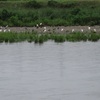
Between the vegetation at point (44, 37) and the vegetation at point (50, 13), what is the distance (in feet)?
20.3

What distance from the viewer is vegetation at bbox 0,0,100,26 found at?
38.5m

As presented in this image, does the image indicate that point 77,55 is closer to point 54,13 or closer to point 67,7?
point 54,13

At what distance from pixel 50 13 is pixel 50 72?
1947cm

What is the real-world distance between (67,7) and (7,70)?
2159cm

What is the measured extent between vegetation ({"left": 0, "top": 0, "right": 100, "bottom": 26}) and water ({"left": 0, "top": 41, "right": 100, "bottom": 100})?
9.28 m

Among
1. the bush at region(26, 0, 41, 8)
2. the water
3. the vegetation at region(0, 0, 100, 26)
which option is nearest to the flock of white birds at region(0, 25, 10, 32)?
the vegetation at region(0, 0, 100, 26)

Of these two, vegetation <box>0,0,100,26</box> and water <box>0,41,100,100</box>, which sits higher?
vegetation <box>0,0,100,26</box>

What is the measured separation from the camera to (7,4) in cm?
4534

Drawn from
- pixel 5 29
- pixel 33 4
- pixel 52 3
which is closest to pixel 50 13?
pixel 52 3

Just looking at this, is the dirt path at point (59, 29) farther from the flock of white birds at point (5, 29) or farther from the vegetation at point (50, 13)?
the vegetation at point (50, 13)

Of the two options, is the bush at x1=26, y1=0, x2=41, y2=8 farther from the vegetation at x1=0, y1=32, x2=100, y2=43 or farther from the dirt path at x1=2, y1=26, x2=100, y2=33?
the vegetation at x1=0, y1=32, x2=100, y2=43

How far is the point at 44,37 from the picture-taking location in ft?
102

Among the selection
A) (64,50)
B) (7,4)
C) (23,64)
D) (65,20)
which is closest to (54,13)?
(65,20)

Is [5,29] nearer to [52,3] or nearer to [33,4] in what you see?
[33,4]
